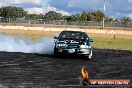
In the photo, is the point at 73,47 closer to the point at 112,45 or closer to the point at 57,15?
A: the point at 112,45

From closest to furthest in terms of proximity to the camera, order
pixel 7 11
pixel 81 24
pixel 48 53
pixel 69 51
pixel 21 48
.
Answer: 1. pixel 69 51
2. pixel 48 53
3. pixel 21 48
4. pixel 81 24
5. pixel 7 11

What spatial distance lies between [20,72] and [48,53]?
34.2ft

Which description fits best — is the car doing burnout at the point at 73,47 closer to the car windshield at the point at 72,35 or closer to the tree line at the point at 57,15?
the car windshield at the point at 72,35

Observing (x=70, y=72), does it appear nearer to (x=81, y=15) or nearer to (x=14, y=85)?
(x=14, y=85)

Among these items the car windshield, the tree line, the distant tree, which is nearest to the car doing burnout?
the car windshield

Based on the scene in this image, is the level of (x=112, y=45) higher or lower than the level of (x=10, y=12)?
lower

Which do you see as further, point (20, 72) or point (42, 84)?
point (20, 72)

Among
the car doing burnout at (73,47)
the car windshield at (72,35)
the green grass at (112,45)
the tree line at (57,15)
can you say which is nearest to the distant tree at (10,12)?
the tree line at (57,15)

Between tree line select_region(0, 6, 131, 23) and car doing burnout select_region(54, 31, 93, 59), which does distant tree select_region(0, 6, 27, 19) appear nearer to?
tree line select_region(0, 6, 131, 23)

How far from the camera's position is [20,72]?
49.4ft

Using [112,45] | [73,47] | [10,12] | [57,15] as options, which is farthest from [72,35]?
[57,15]

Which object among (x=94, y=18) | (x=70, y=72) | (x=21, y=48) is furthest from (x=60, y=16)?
(x=70, y=72)

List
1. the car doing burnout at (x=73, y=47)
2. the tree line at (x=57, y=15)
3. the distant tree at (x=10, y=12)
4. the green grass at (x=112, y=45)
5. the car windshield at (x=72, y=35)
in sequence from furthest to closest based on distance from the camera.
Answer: the distant tree at (x=10, y=12), the tree line at (x=57, y=15), the green grass at (x=112, y=45), the car windshield at (x=72, y=35), the car doing burnout at (x=73, y=47)

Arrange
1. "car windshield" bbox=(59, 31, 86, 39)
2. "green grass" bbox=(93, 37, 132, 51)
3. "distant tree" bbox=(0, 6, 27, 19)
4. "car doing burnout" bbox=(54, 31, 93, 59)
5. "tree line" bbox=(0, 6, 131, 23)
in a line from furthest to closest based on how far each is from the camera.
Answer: "distant tree" bbox=(0, 6, 27, 19), "tree line" bbox=(0, 6, 131, 23), "green grass" bbox=(93, 37, 132, 51), "car windshield" bbox=(59, 31, 86, 39), "car doing burnout" bbox=(54, 31, 93, 59)
